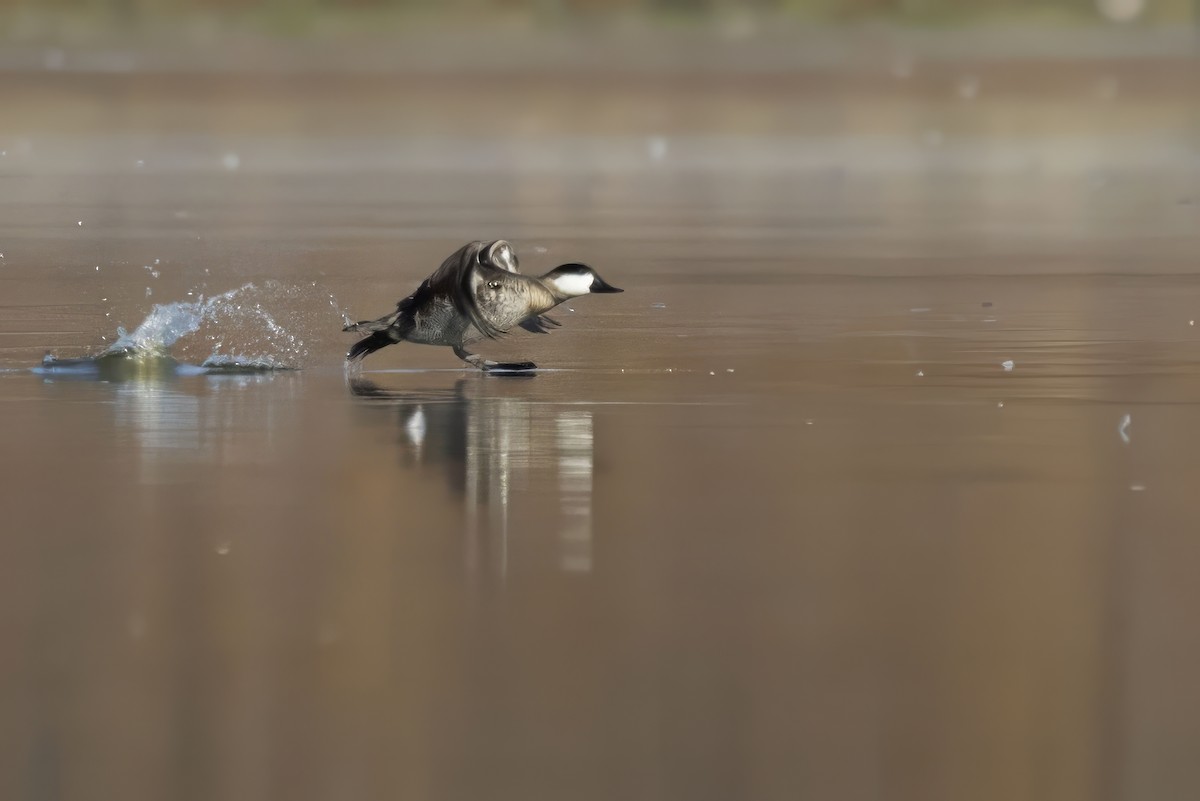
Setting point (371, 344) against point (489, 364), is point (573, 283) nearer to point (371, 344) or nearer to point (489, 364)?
point (489, 364)

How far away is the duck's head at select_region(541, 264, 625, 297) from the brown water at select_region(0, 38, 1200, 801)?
32cm

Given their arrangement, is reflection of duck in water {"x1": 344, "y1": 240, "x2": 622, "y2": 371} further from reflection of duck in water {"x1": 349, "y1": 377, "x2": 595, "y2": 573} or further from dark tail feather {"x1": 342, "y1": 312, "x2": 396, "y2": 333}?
reflection of duck in water {"x1": 349, "y1": 377, "x2": 595, "y2": 573}

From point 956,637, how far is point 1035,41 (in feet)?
73.9

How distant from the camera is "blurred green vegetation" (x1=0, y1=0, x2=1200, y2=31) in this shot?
25.9m

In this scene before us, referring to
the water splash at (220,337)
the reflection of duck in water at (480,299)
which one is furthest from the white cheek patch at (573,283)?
the water splash at (220,337)

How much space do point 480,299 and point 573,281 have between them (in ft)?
1.05

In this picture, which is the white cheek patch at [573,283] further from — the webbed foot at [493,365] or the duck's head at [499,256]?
the webbed foot at [493,365]

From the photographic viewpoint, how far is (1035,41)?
2598cm

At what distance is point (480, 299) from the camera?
7.41m

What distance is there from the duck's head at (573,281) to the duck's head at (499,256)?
15 centimetres

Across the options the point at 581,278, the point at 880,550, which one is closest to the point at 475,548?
the point at 880,550

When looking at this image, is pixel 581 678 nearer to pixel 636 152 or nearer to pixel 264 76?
pixel 636 152

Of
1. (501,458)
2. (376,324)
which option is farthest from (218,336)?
(501,458)

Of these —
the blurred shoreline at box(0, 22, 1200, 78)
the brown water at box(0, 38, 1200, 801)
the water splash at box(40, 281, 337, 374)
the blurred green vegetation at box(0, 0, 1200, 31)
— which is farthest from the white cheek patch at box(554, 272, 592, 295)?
the blurred green vegetation at box(0, 0, 1200, 31)
